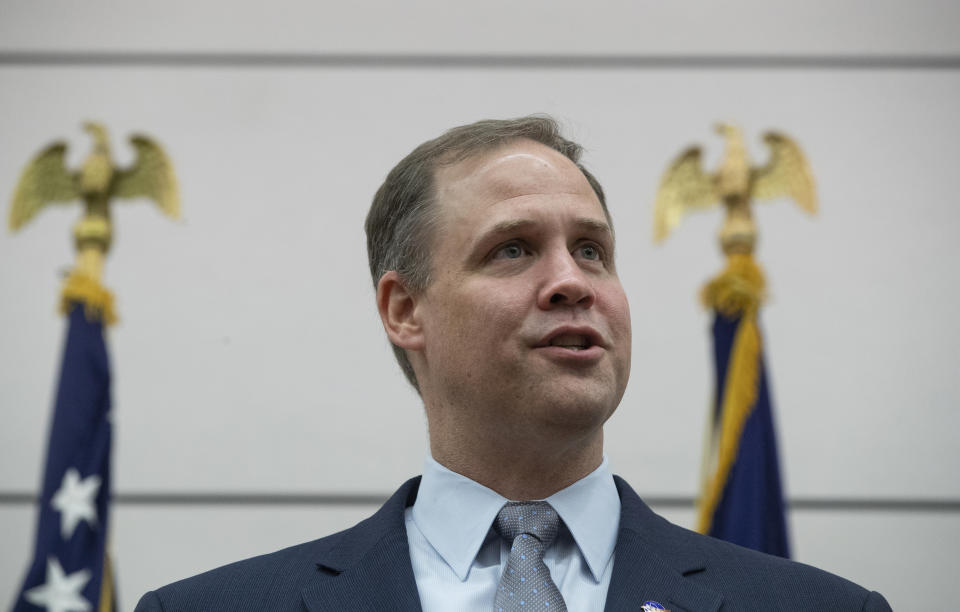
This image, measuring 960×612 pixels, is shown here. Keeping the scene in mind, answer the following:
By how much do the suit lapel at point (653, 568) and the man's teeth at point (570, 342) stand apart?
302 millimetres

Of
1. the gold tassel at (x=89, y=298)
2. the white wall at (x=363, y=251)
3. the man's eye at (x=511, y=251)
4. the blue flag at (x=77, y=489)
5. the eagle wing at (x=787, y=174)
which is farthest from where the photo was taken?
the white wall at (x=363, y=251)

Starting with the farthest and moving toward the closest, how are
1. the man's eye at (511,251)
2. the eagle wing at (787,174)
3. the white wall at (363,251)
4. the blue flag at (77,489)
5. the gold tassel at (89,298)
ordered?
the white wall at (363,251) → the eagle wing at (787,174) → the gold tassel at (89,298) → the blue flag at (77,489) → the man's eye at (511,251)

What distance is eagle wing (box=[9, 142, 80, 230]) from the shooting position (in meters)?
3.61

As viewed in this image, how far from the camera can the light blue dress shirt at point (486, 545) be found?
62.2 inches

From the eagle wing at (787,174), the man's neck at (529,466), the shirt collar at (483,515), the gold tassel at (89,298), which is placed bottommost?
the shirt collar at (483,515)

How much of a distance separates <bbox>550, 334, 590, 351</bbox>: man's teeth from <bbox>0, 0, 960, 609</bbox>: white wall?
212 centimetres

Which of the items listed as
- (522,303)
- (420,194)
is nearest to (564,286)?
(522,303)

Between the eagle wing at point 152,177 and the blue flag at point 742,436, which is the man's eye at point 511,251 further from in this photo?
the eagle wing at point 152,177

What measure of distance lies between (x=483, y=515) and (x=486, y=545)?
1.9 inches

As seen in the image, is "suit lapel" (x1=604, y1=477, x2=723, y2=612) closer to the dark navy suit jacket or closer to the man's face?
the dark navy suit jacket

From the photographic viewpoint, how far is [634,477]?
3697 millimetres

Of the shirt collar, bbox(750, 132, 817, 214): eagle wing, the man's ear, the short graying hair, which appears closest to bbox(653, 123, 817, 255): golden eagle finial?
bbox(750, 132, 817, 214): eagle wing

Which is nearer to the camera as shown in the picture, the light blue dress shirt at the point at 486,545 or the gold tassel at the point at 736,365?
the light blue dress shirt at the point at 486,545

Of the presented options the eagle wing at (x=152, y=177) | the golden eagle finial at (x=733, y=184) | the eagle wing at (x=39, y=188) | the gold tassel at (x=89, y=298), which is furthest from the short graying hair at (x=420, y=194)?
the eagle wing at (x=39, y=188)
